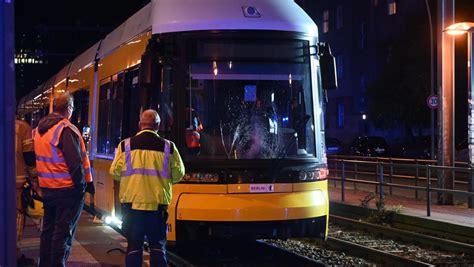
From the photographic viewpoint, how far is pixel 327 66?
8.31 m

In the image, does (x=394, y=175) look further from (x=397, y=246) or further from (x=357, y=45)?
(x=357, y=45)

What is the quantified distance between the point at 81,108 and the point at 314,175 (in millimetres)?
6765

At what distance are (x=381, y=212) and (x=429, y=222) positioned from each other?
1.23 metres

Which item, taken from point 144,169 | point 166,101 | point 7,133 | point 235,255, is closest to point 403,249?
point 235,255

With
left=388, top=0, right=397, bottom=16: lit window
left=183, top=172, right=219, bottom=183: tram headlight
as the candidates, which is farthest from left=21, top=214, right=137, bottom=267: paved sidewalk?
left=388, top=0, right=397, bottom=16: lit window

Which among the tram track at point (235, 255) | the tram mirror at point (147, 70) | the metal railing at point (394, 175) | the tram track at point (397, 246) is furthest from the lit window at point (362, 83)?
the tram mirror at point (147, 70)

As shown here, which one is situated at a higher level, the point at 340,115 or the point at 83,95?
the point at 340,115

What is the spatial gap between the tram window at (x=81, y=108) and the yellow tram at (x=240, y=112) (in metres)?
4.57

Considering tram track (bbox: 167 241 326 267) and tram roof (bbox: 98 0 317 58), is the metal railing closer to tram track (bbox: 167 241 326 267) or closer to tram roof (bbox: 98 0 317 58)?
tram track (bbox: 167 241 326 267)

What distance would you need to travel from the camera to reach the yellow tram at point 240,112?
25.5 feet

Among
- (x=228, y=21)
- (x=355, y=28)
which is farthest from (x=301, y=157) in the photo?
(x=355, y=28)

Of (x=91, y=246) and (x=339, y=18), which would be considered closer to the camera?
(x=91, y=246)

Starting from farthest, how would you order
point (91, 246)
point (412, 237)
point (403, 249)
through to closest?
point (412, 237), point (403, 249), point (91, 246)

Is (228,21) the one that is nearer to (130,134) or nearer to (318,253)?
(130,134)
